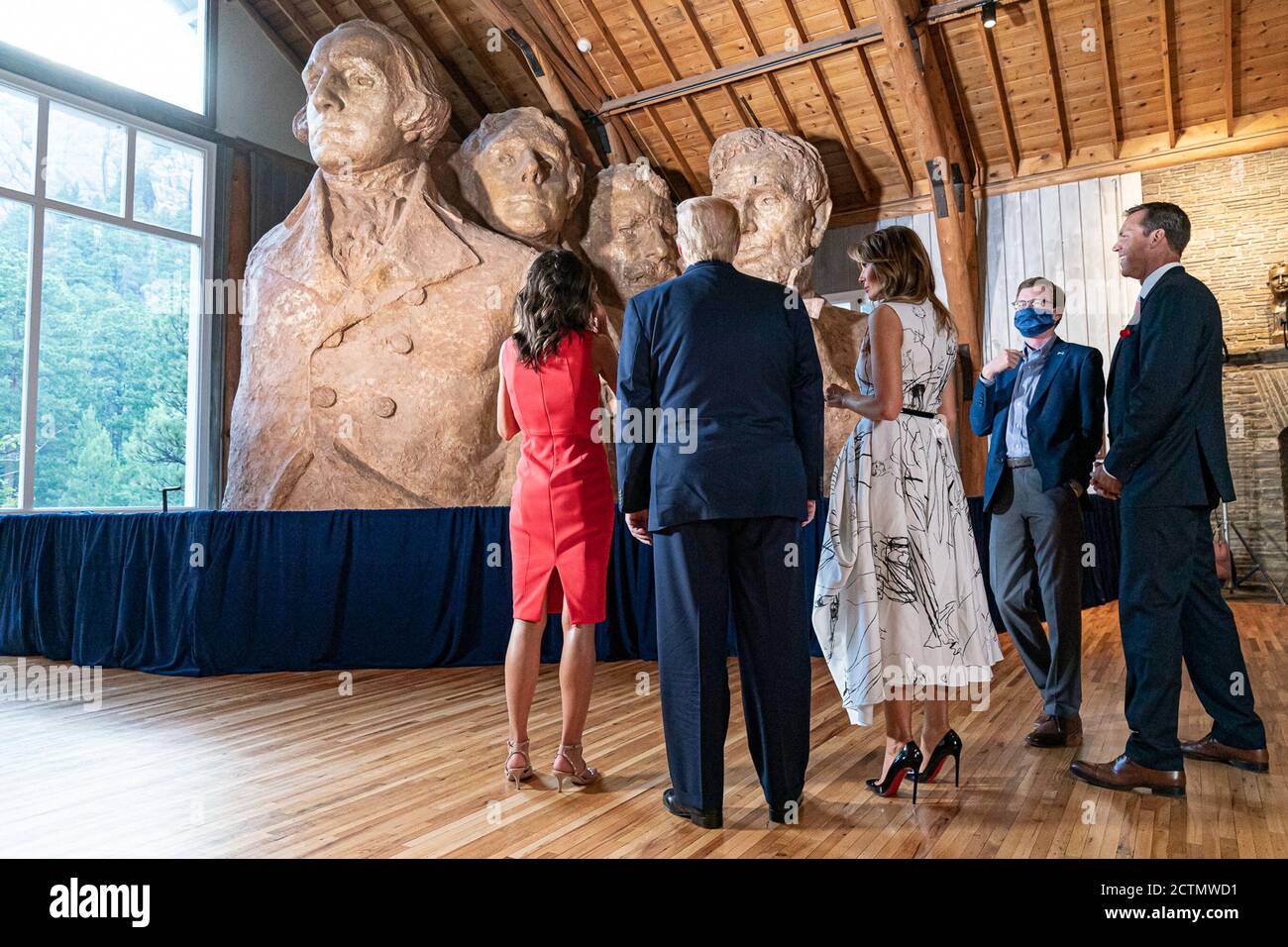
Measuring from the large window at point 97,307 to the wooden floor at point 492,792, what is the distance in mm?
4435

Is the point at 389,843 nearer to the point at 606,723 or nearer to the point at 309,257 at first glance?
the point at 606,723

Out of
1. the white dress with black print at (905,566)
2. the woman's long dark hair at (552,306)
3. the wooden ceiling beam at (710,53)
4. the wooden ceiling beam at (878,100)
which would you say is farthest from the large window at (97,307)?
the white dress with black print at (905,566)

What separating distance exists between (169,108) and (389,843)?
27.1ft

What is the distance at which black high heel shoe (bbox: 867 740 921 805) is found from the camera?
2.45 metres

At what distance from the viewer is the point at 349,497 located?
5863 mm

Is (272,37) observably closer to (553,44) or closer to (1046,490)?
(553,44)

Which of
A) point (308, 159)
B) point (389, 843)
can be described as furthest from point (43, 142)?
point (389, 843)

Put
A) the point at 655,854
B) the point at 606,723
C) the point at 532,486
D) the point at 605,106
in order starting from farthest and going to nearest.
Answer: the point at 605,106 < the point at 606,723 < the point at 532,486 < the point at 655,854

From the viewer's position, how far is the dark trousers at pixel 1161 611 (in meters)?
2.47

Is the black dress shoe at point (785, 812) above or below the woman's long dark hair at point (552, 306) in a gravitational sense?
below

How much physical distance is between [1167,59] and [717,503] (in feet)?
25.4

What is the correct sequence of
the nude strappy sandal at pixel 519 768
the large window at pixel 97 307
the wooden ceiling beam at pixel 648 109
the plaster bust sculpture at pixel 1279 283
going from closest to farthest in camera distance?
the nude strappy sandal at pixel 519 768
the large window at pixel 97 307
the plaster bust sculpture at pixel 1279 283
the wooden ceiling beam at pixel 648 109

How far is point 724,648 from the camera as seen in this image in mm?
2283

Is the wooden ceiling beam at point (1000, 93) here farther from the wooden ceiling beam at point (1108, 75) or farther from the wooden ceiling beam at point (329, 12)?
the wooden ceiling beam at point (329, 12)
